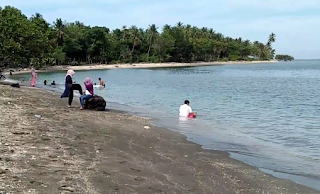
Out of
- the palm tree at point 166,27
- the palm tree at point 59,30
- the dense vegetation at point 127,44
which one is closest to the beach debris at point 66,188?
the dense vegetation at point 127,44

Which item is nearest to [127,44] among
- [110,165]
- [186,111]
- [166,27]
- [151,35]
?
[151,35]

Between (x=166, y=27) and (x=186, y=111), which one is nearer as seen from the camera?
(x=186, y=111)

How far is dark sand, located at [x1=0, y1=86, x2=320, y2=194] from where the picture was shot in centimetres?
616

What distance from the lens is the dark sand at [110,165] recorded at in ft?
20.2

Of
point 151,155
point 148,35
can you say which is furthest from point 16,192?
point 148,35

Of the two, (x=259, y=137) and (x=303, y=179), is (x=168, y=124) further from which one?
(x=303, y=179)

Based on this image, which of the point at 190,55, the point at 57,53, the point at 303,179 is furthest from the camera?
the point at 190,55

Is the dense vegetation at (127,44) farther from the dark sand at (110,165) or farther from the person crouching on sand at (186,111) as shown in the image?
the dark sand at (110,165)

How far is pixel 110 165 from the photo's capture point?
7555 mm

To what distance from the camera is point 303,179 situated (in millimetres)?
8148

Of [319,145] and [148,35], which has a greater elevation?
[148,35]

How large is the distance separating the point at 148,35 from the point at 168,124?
131 metres

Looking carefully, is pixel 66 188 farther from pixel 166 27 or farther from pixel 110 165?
pixel 166 27

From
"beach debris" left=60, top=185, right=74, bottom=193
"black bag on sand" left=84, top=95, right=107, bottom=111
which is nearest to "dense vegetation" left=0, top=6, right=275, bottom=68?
"black bag on sand" left=84, top=95, right=107, bottom=111
